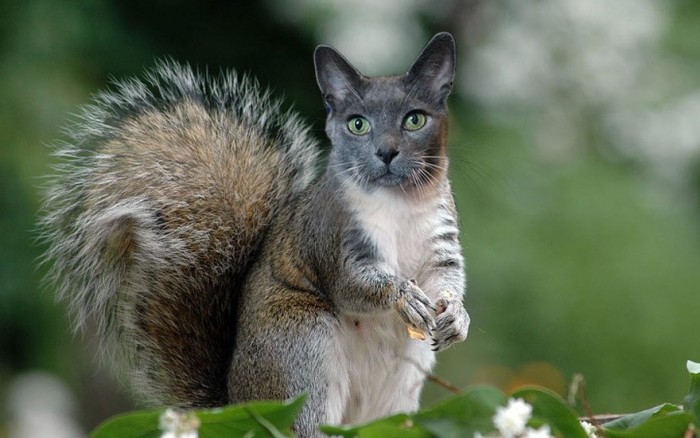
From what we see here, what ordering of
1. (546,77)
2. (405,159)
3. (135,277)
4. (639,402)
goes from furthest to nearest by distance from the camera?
(546,77) < (639,402) < (135,277) < (405,159)

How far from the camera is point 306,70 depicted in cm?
597

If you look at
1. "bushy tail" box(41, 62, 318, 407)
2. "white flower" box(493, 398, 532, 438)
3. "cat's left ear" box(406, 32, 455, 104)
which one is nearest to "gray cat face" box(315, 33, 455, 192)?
"cat's left ear" box(406, 32, 455, 104)

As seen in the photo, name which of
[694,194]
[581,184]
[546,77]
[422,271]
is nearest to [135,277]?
[422,271]

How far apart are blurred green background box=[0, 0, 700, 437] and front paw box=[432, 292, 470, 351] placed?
229cm

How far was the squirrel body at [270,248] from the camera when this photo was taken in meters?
2.63

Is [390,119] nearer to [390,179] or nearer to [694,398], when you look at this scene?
[390,179]

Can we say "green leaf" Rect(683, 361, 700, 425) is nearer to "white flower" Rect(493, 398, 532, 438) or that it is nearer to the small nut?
"white flower" Rect(493, 398, 532, 438)

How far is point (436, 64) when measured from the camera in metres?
2.66

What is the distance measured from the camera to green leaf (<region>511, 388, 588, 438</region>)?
1444 mm

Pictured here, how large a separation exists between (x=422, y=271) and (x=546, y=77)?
4609 mm

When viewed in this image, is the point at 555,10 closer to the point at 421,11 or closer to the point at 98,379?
the point at 421,11

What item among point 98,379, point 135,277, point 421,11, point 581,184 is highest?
point 421,11

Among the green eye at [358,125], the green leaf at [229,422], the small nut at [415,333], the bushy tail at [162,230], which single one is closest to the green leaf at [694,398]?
the green leaf at [229,422]

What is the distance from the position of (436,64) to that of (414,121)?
0.48 ft
